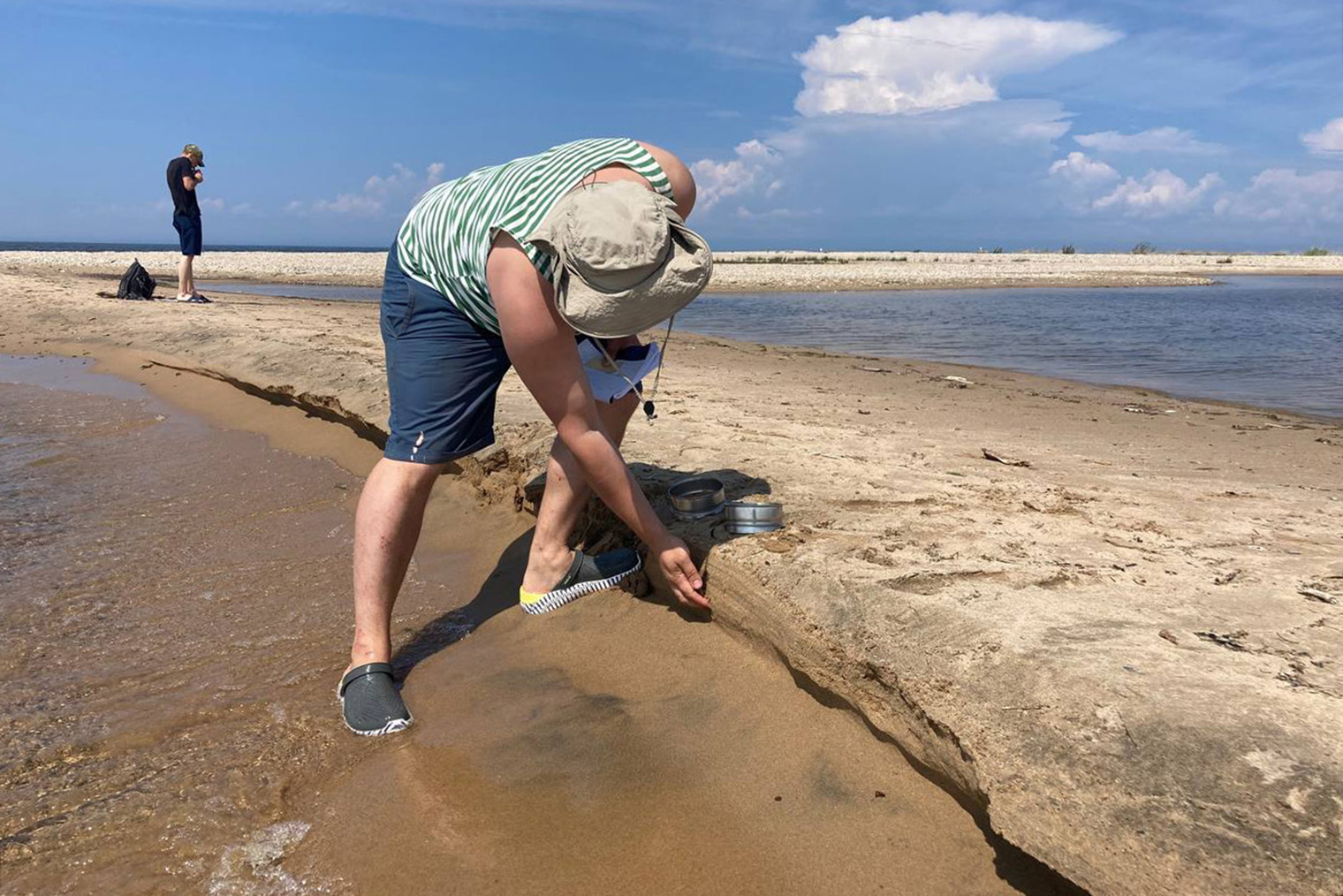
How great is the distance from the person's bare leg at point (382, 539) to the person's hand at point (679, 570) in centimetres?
62

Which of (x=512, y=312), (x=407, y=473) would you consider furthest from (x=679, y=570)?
(x=512, y=312)

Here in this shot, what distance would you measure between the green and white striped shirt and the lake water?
656 cm

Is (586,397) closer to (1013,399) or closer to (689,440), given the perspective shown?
(689,440)

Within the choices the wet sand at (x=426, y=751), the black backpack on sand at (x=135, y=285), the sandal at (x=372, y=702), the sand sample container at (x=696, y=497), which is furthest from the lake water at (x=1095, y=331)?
the sandal at (x=372, y=702)

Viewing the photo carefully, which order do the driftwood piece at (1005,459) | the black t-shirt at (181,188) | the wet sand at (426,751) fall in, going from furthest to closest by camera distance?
1. the black t-shirt at (181,188)
2. the driftwood piece at (1005,459)
3. the wet sand at (426,751)

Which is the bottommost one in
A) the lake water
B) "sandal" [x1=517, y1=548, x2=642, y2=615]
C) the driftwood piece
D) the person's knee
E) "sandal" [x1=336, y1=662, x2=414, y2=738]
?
the lake water

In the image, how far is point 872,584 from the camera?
2262 millimetres

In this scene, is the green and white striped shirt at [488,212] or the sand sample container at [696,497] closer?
the green and white striped shirt at [488,212]

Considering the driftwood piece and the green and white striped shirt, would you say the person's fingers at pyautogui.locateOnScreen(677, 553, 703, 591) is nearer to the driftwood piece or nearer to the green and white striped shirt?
the green and white striped shirt

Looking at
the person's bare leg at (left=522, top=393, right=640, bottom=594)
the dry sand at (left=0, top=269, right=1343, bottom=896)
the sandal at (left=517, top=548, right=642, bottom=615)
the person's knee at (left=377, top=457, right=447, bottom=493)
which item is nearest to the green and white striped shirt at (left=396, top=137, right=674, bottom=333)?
the person's knee at (left=377, top=457, right=447, bottom=493)

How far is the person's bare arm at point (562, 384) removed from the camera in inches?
78.8

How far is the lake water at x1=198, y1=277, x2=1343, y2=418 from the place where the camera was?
846 cm

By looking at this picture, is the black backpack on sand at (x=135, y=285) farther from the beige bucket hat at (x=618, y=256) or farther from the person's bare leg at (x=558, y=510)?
the beige bucket hat at (x=618, y=256)

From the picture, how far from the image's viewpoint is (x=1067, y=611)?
2084 millimetres
